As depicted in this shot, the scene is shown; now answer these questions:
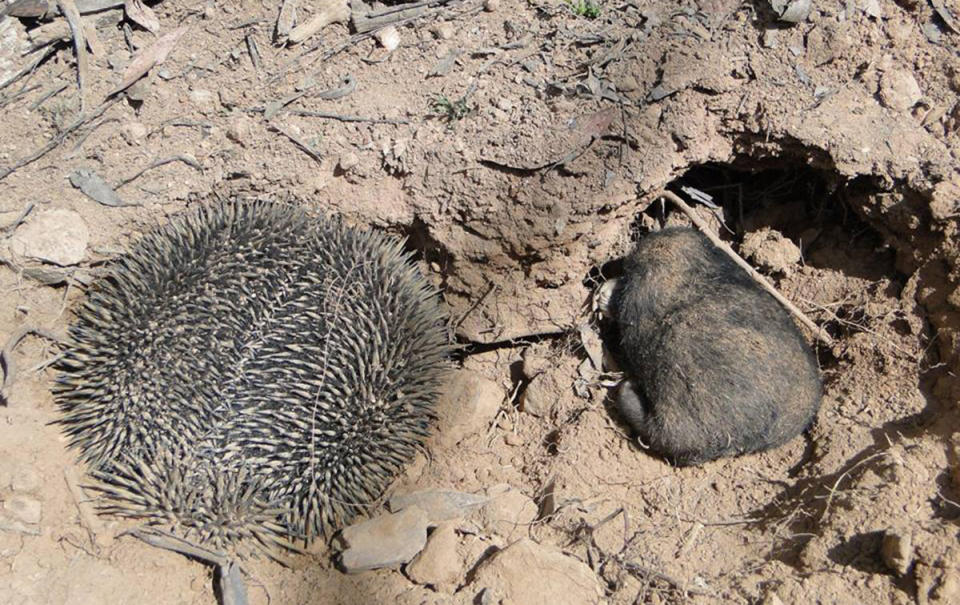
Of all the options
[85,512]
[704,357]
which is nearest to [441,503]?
[704,357]

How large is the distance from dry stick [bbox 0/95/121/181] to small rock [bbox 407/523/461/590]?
3.45 meters

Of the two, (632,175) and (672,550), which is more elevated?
(632,175)

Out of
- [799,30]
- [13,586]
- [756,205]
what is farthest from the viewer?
[756,205]

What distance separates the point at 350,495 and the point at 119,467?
1.26 metres

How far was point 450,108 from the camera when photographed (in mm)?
4422

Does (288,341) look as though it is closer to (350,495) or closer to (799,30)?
(350,495)

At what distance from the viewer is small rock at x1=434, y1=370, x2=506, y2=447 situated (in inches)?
183

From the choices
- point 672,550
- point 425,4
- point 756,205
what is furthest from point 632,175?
point 672,550

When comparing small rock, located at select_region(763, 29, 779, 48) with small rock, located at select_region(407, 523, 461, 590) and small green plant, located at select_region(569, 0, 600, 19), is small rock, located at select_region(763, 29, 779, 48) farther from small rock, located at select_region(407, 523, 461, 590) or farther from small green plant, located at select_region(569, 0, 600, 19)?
small rock, located at select_region(407, 523, 461, 590)

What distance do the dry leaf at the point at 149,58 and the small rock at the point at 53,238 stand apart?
2.85 ft

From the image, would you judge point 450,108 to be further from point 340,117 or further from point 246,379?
point 246,379

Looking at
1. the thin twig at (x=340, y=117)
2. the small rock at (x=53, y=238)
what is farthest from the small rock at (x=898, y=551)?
the small rock at (x=53, y=238)

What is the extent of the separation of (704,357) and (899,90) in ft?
6.35

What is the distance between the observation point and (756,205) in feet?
15.8
